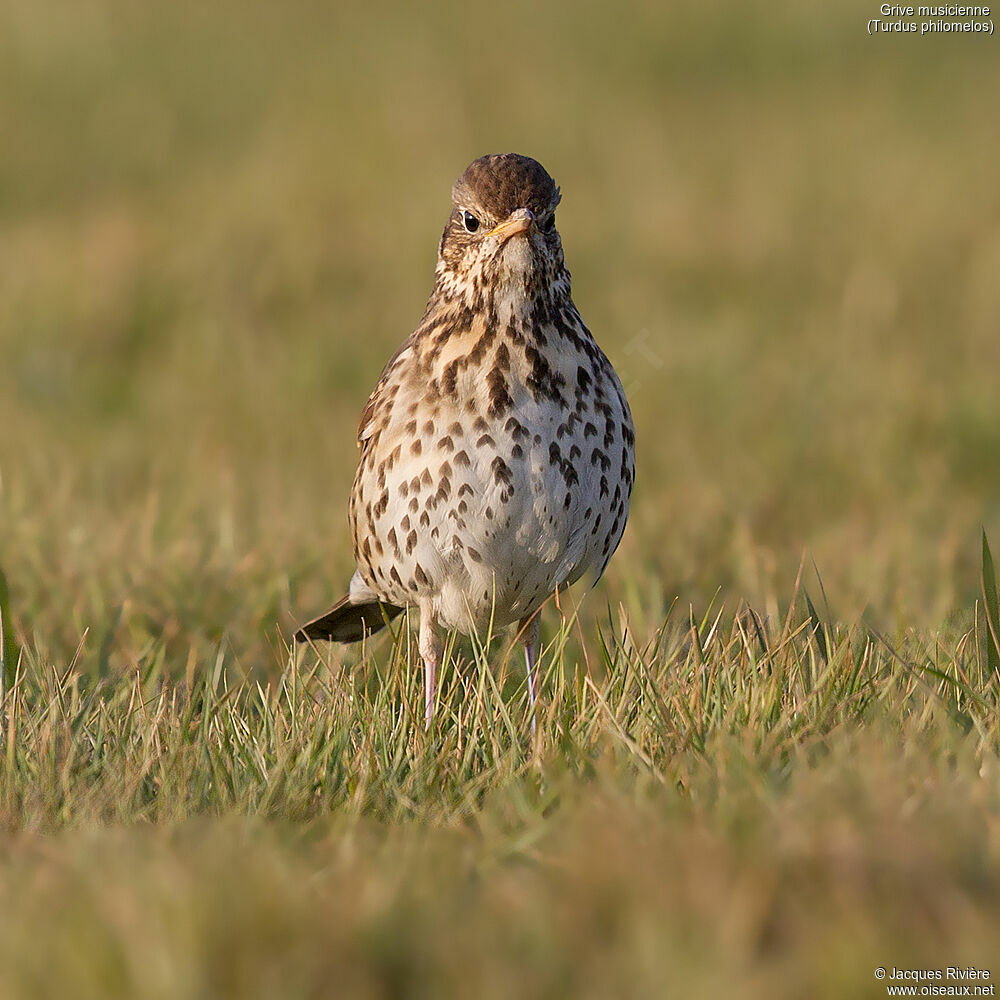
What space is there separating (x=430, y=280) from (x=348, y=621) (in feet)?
18.8

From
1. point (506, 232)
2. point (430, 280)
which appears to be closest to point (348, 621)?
point (506, 232)

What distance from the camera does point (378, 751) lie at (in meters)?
3.89

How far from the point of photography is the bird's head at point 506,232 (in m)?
4.61

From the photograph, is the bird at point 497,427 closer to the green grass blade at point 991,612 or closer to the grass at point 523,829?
the grass at point 523,829

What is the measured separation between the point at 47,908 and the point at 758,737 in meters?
1.75

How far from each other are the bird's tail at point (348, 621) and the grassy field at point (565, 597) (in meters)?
0.19

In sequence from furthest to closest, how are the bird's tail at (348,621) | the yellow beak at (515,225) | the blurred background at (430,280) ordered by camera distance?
the blurred background at (430,280), the bird's tail at (348,621), the yellow beak at (515,225)

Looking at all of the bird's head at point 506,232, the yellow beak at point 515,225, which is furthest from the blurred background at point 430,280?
the yellow beak at point 515,225

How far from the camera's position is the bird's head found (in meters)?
4.61

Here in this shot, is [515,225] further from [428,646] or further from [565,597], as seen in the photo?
[565,597]

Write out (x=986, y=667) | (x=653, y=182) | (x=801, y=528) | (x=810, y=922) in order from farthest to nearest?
(x=653, y=182), (x=801, y=528), (x=986, y=667), (x=810, y=922)

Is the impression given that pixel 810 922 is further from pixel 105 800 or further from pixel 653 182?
pixel 653 182

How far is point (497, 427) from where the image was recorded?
4.57m

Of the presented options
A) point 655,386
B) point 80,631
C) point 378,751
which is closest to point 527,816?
point 378,751
